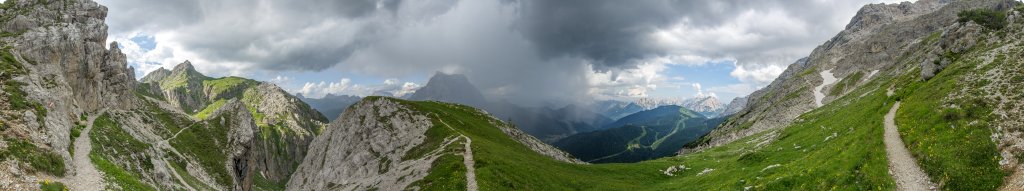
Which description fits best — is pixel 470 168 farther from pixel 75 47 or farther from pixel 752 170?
pixel 75 47

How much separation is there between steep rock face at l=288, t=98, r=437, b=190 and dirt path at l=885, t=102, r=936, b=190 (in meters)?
58.7

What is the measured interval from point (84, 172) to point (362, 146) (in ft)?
215

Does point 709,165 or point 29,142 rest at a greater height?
point 29,142

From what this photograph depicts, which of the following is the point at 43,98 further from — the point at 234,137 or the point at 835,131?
the point at 234,137

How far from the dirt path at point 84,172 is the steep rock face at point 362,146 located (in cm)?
3713

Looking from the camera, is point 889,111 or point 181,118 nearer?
point 889,111

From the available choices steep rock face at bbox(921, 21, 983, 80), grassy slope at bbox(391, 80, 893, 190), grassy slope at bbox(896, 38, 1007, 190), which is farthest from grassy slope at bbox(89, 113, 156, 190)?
steep rock face at bbox(921, 21, 983, 80)

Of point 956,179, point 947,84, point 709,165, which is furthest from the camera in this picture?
point 709,165

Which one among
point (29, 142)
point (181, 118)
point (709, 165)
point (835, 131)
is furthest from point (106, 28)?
point (835, 131)

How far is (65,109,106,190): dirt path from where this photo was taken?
40781 millimetres

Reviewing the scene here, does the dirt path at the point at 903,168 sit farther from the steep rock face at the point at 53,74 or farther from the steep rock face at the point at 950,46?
the steep rock face at the point at 53,74

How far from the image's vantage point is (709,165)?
72.6 m

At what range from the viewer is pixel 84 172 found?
1811 inches

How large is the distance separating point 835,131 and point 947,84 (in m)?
12.7
